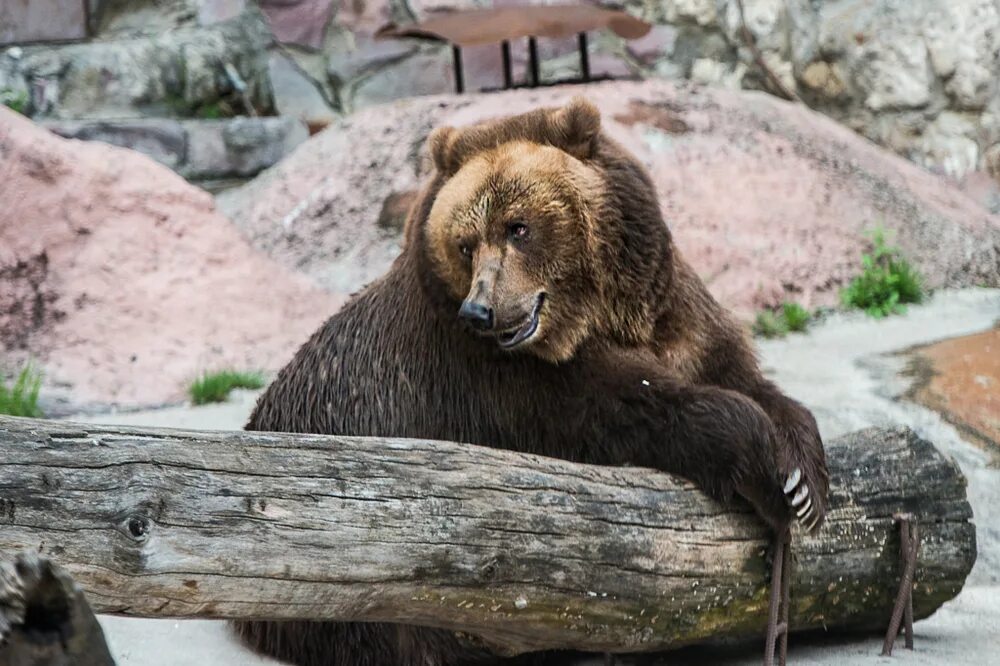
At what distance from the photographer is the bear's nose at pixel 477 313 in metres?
3.11

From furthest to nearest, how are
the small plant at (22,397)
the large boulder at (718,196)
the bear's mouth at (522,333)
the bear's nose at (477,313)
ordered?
the large boulder at (718,196), the small plant at (22,397), the bear's mouth at (522,333), the bear's nose at (477,313)

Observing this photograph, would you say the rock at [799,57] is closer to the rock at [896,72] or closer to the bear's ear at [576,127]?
the rock at [896,72]

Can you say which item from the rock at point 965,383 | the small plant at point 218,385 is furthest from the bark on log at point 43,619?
the small plant at point 218,385

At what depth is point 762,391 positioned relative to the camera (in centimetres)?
361

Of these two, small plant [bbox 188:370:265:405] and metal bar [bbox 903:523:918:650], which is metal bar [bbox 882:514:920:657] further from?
small plant [bbox 188:370:265:405]

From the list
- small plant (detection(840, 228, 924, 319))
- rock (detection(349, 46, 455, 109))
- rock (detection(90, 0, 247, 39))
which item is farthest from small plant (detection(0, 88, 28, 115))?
small plant (detection(840, 228, 924, 319))

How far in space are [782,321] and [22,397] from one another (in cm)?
388

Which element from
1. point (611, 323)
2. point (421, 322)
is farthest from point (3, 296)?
point (611, 323)

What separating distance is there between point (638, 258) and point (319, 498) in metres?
1.35

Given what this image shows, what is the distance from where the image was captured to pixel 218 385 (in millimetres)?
6113

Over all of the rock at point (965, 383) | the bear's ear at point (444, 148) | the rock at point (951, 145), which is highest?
the bear's ear at point (444, 148)

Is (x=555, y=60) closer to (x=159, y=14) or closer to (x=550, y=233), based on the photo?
(x=159, y=14)

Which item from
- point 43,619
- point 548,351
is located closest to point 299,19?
point 548,351

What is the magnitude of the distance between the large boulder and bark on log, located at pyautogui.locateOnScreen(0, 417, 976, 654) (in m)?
3.30
